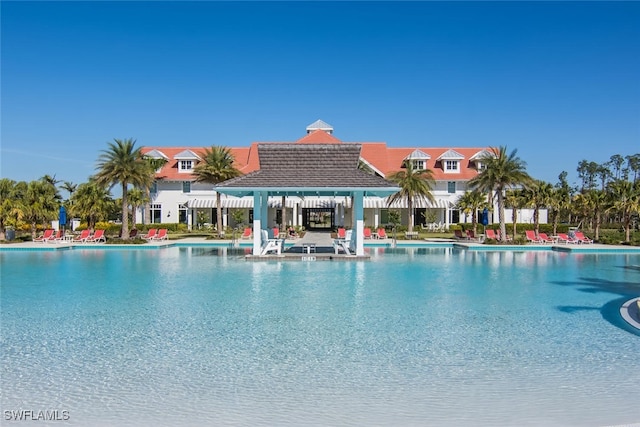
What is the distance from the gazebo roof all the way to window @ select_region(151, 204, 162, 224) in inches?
1305

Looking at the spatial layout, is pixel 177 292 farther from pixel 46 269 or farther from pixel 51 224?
pixel 51 224

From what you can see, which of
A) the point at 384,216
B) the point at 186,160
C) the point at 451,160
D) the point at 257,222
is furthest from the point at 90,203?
the point at 451,160

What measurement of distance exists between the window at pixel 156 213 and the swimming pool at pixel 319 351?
3779cm

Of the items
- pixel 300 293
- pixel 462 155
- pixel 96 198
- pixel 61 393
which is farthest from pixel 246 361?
pixel 462 155

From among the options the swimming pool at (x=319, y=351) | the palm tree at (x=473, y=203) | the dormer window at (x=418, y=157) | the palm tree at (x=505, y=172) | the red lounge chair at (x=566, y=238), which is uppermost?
the dormer window at (x=418, y=157)

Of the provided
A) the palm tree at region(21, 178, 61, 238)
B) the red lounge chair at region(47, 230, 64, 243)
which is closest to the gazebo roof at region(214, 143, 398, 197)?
the red lounge chair at region(47, 230, 64, 243)

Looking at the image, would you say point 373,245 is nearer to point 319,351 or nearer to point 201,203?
point 201,203

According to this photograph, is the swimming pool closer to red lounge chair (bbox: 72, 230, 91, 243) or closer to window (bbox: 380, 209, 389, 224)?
red lounge chair (bbox: 72, 230, 91, 243)

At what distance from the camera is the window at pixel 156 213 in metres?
57.1

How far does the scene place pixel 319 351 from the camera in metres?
9.98

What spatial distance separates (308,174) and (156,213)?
116 feet

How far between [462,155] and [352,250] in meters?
32.9

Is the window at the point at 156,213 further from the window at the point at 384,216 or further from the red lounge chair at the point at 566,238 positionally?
the red lounge chair at the point at 566,238

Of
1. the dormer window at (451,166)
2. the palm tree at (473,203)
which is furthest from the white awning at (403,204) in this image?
the palm tree at (473,203)
